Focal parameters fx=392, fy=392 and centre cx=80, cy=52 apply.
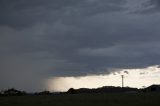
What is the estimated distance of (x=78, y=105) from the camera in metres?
49.3

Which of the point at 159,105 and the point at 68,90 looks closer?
the point at 159,105

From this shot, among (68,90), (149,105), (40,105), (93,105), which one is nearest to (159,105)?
(149,105)

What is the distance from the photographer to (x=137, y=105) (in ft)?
160

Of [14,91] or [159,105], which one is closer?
[159,105]

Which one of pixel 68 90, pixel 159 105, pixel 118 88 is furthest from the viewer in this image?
pixel 118 88

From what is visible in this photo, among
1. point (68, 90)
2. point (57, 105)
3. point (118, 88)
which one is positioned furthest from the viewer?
point (118, 88)

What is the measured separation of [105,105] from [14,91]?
109528 mm

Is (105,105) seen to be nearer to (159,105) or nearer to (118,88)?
(159,105)

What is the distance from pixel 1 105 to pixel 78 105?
12171 millimetres

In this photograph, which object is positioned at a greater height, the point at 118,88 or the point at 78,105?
the point at 118,88

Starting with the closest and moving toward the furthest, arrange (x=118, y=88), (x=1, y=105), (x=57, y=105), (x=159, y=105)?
1. (x=159, y=105)
2. (x=57, y=105)
3. (x=1, y=105)
4. (x=118, y=88)

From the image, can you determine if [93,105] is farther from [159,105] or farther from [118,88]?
[118,88]

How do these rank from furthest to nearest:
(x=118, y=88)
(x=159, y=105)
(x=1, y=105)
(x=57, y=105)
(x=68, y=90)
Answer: (x=118, y=88) < (x=68, y=90) < (x=1, y=105) < (x=57, y=105) < (x=159, y=105)

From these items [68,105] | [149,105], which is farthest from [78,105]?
[149,105]
